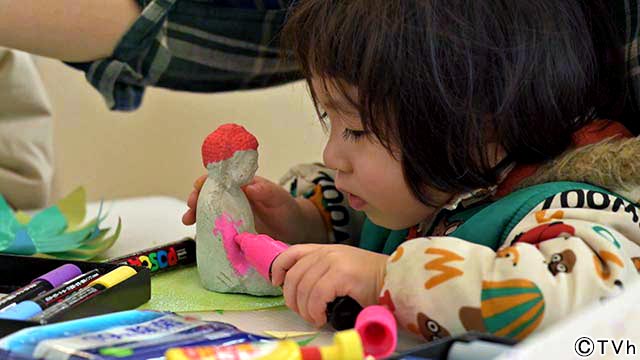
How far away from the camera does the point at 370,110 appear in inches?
23.1

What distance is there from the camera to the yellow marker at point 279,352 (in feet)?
1.33

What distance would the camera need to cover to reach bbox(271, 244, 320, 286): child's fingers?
59cm

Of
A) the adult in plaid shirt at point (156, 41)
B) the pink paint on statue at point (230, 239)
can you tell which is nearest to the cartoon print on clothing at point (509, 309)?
the pink paint on statue at point (230, 239)

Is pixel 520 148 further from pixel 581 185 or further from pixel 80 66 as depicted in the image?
pixel 80 66

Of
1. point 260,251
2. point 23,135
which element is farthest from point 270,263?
point 23,135

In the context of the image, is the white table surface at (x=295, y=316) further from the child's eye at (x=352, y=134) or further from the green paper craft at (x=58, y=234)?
the child's eye at (x=352, y=134)

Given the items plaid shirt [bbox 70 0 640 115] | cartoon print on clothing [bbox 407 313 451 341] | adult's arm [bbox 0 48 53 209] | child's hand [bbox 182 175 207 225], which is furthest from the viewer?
adult's arm [bbox 0 48 53 209]

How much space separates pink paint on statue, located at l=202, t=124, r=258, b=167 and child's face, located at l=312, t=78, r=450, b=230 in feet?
0.19

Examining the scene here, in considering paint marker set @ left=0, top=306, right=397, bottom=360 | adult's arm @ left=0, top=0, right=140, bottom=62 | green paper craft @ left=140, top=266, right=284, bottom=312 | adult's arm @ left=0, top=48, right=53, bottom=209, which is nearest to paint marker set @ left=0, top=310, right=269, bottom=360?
paint marker set @ left=0, top=306, right=397, bottom=360

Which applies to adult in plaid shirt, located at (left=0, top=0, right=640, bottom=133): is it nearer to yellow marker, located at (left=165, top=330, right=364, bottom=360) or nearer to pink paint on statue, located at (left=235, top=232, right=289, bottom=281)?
pink paint on statue, located at (left=235, top=232, right=289, bottom=281)

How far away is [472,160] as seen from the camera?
23.6 inches

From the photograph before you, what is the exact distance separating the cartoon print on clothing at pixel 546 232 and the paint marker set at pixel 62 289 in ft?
0.83

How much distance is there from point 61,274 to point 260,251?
134 millimetres

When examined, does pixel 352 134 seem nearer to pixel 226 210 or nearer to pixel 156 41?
pixel 226 210
